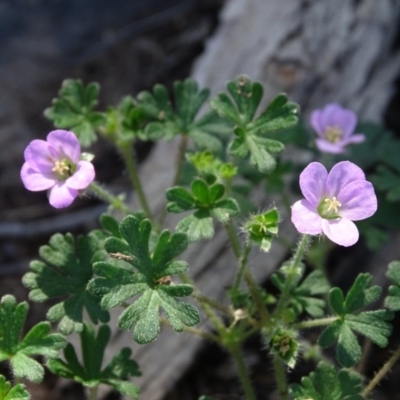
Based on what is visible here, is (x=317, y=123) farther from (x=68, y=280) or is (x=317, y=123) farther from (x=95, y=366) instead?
(x=95, y=366)

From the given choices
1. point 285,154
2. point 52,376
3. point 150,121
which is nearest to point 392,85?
point 285,154

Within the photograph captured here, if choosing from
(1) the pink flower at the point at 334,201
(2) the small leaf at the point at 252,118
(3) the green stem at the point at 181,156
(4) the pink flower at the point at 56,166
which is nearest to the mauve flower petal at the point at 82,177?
(4) the pink flower at the point at 56,166

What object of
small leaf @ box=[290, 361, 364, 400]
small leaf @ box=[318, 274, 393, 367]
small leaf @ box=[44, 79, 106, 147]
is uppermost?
small leaf @ box=[44, 79, 106, 147]

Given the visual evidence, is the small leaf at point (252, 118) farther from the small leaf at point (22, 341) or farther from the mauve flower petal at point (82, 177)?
the small leaf at point (22, 341)

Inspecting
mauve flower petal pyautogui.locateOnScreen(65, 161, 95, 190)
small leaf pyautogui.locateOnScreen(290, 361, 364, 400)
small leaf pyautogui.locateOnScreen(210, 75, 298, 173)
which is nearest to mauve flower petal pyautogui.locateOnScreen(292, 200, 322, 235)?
small leaf pyautogui.locateOnScreen(210, 75, 298, 173)

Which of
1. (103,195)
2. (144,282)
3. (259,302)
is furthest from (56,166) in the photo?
(259,302)

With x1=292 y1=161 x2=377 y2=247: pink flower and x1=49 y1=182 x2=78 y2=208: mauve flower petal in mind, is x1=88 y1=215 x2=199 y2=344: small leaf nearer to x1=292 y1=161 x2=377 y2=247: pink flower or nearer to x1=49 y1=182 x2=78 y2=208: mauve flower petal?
x1=49 y1=182 x2=78 y2=208: mauve flower petal
